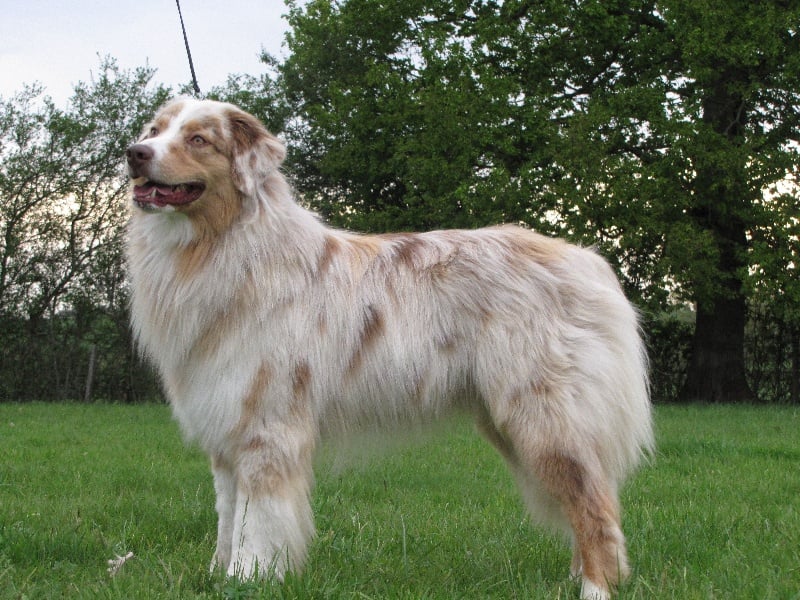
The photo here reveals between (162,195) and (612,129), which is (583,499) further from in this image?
(612,129)

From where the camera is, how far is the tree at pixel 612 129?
15.0 meters

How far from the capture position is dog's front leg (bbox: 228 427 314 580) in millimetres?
3654

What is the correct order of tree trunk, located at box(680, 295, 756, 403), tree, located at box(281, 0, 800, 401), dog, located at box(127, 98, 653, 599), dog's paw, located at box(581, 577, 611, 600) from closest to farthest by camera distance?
dog's paw, located at box(581, 577, 611, 600)
dog, located at box(127, 98, 653, 599)
tree, located at box(281, 0, 800, 401)
tree trunk, located at box(680, 295, 756, 403)

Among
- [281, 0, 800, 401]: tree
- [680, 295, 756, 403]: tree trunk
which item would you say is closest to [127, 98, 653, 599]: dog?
[281, 0, 800, 401]: tree

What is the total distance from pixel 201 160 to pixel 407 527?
8.19 ft

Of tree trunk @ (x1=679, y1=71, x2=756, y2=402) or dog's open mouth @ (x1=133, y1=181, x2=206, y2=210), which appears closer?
dog's open mouth @ (x1=133, y1=181, x2=206, y2=210)

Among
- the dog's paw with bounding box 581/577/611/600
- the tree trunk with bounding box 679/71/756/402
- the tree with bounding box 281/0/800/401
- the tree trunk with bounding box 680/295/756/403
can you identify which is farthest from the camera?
the tree trunk with bounding box 680/295/756/403

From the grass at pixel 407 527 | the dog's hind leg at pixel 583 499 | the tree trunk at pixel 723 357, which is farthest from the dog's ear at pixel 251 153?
the tree trunk at pixel 723 357

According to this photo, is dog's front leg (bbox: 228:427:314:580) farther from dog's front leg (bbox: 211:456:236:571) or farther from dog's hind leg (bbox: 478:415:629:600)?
dog's hind leg (bbox: 478:415:629:600)

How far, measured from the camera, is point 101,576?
3.74 m

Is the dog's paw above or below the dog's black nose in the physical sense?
below

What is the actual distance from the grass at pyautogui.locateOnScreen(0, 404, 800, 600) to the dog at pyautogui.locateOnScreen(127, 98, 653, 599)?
1.07 ft

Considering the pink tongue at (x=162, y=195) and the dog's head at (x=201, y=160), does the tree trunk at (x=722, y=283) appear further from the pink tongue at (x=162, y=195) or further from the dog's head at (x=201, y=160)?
the pink tongue at (x=162, y=195)

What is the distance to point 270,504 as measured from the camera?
144 inches
